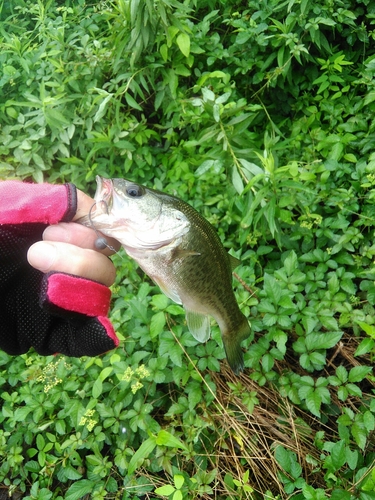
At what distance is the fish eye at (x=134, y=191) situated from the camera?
4.55ft

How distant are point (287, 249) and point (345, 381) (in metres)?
0.88

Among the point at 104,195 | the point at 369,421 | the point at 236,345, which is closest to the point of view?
the point at 104,195

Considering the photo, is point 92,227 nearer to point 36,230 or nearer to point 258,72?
point 36,230

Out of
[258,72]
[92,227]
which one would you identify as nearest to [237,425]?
[92,227]

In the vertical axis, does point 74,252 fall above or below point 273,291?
above

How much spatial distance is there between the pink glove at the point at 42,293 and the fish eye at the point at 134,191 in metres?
0.19

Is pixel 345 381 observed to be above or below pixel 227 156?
below

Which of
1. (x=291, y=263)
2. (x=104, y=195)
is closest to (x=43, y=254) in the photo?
(x=104, y=195)

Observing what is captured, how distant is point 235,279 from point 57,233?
1.09 m

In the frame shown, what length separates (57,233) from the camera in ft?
4.28

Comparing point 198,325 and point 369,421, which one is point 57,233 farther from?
point 369,421

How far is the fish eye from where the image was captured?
54.6 inches

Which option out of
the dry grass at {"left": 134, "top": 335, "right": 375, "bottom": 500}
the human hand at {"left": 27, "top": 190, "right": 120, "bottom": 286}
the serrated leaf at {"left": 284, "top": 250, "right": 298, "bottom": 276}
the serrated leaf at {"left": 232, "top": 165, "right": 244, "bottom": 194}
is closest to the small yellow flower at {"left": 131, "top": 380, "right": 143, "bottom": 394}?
the dry grass at {"left": 134, "top": 335, "right": 375, "bottom": 500}

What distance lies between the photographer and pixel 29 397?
2047 mm
